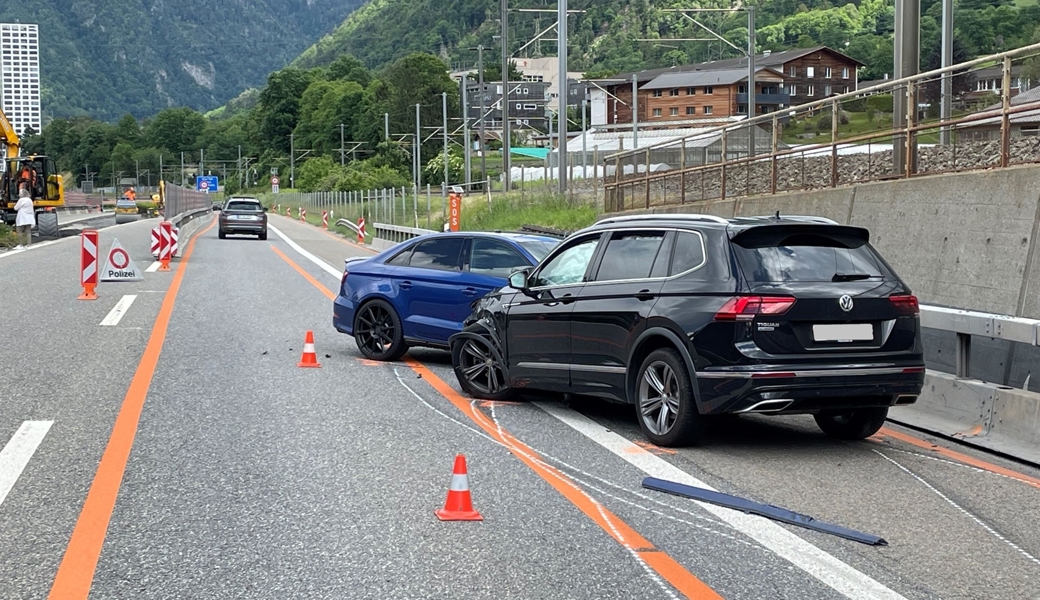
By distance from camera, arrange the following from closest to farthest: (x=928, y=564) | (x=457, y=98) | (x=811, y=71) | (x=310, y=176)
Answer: (x=928, y=564) < (x=811, y=71) < (x=310, y=176) < (x=457, y=98)

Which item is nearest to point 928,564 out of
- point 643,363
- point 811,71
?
point 643,363

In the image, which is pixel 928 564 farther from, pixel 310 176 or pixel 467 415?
pixel 310 176

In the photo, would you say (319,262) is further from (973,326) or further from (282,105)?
(282,105)

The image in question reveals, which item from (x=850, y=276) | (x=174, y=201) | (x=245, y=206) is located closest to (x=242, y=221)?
(x=245, y=206)

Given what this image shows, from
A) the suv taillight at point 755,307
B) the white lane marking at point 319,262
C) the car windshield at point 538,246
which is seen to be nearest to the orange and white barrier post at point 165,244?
the white lane marking at point 319,262

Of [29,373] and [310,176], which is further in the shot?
[310,176]

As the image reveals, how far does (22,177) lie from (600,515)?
46.2 metres

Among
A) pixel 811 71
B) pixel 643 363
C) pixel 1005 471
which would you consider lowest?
pixel 1005 471

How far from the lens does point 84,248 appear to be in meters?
20.1

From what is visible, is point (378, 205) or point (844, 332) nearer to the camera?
point (844, 332)

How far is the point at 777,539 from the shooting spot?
6.61 metres

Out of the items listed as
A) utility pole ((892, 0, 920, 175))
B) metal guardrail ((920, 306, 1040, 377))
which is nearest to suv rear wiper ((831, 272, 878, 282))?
metal guardrail ((920, 306, 1040, 377))

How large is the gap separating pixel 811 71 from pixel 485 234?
88.4 meters

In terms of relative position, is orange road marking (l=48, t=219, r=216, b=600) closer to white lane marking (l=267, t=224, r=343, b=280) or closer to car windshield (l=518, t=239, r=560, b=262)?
car windshield (l=518, t=239, r=560, b=262)
